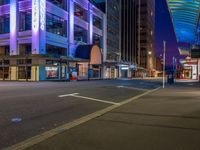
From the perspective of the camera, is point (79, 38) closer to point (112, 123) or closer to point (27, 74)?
point (27, 74)

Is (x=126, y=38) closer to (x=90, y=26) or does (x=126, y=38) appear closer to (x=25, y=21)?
(x=90, y=26)

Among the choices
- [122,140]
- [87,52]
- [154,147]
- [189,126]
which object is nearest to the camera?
[154,147]

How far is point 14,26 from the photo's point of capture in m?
49.6

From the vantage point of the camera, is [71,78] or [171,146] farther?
[71,78]

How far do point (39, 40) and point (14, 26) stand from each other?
6839 mm

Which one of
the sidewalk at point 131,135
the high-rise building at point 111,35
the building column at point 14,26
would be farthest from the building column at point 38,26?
the sidewalk at point 131,135

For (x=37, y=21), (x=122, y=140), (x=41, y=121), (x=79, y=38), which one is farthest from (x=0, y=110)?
(x=79, y=38)

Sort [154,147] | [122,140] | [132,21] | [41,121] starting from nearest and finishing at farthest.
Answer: [154,147]
[122,140]
[41,121]
[132,21]

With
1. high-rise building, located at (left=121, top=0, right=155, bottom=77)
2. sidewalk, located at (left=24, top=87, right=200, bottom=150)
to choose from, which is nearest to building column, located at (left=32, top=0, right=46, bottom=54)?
sidewalk, located at (left=24, top=87, right=200, bottom=150)

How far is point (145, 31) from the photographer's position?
135 m

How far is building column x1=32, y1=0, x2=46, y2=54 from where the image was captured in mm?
45406

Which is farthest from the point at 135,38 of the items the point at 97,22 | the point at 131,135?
the point at 131,135

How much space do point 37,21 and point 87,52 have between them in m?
15.6

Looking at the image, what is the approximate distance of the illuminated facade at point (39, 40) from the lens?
46.0 m
